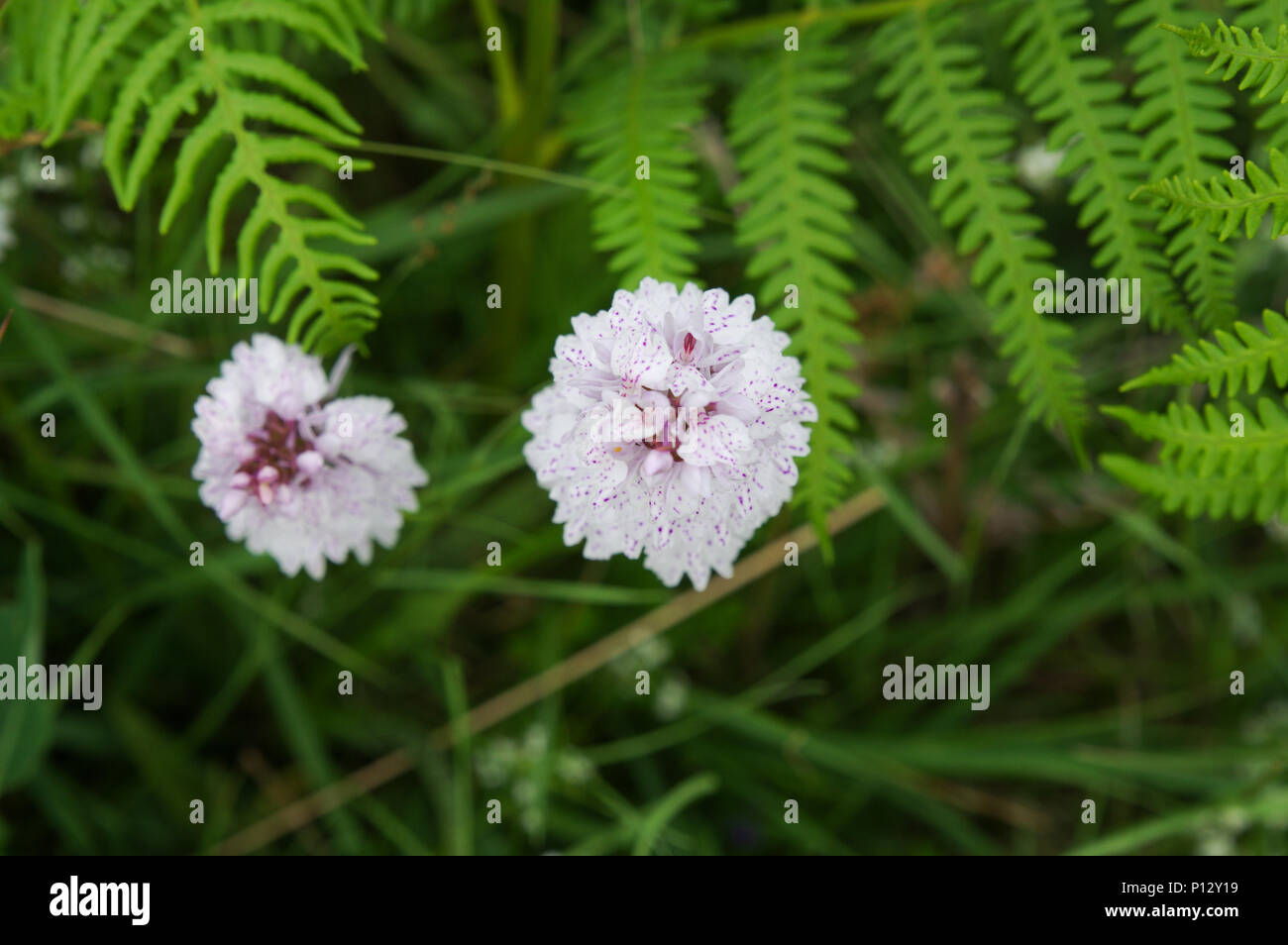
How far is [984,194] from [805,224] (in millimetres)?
419

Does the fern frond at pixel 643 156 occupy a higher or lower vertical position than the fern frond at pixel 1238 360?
higher

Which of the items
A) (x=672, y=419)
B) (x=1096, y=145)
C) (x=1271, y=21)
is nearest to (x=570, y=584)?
(x=672, y=419)

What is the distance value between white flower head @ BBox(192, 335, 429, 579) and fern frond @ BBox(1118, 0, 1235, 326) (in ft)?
6.03

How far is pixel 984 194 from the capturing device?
232cm

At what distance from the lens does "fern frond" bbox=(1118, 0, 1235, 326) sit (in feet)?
7.29

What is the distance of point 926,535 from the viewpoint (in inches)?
122

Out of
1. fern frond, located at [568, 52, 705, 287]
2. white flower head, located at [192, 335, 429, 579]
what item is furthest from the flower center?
fern frond, located at [568, 52, 705, 287]

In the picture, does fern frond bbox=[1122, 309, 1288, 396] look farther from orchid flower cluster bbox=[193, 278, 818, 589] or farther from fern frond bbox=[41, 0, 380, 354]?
fern frond bbox=[41, 0, 380, 354]

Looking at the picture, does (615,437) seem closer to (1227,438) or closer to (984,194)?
(984,194)

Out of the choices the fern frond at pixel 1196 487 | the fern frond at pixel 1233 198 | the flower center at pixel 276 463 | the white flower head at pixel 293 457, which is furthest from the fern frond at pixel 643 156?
the fern frond at pixel 1196 487

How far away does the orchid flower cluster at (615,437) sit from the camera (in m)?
1.89

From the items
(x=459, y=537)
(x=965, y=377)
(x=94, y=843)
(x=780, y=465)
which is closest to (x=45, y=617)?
(x=94, y=843)

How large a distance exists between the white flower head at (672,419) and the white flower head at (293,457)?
510 millimetres

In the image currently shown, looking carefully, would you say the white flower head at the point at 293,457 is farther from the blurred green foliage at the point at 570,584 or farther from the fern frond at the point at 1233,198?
the fern frond at the point at 1233,198
